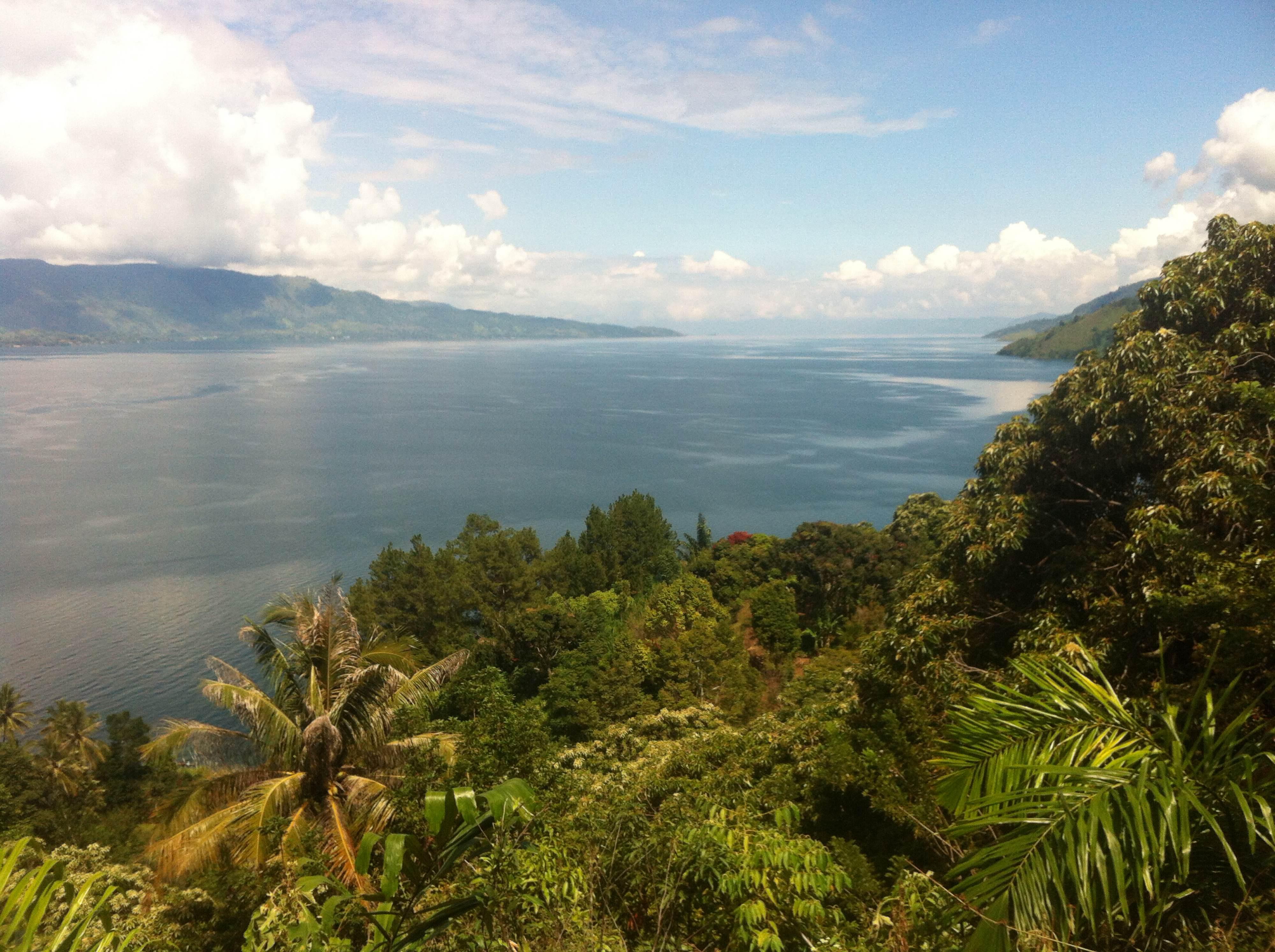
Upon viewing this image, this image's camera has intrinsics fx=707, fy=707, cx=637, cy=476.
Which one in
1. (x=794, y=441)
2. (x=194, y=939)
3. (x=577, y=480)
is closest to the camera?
(x=194, y=939)

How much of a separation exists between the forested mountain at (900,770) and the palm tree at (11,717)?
7.80m

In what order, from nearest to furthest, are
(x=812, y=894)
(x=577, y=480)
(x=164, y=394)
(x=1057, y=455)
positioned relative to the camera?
1. (x=812, y=894)
2. (x=1057, y=455)
3. (x=577, y=480)
4. (x=164, y=394)

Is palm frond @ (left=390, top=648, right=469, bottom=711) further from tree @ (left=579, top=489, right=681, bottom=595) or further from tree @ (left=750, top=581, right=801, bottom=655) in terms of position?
tree @ (left=579, top=489, right=681, bottom=595)

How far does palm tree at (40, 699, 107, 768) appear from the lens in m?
21.6

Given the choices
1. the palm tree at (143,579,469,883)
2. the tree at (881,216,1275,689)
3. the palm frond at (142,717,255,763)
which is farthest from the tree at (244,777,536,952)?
→ the palm frond at (142,717,255,763)

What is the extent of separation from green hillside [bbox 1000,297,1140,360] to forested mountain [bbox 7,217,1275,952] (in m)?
127

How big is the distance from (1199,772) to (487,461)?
218 feet

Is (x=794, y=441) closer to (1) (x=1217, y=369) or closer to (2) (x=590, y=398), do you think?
(2) (x=590, y=398)

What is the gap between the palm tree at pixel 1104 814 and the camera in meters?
2.00

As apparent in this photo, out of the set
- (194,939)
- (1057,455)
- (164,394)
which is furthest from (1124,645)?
(164,394)

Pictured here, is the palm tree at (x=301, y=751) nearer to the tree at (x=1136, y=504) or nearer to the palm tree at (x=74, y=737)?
the tree at (x=1136, y=504)

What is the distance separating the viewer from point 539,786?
19.6ft

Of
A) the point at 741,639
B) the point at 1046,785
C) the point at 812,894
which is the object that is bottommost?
the point at 741,639

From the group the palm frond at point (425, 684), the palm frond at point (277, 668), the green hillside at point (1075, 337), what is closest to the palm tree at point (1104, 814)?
the palm frond at point (425, 684)
